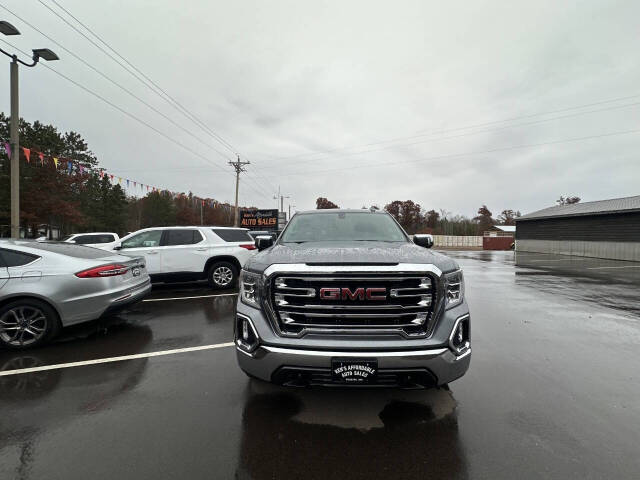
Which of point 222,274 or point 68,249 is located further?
point 222,274

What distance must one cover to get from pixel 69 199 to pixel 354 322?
46.5m

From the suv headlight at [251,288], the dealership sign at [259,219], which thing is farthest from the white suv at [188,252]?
the dealership sign at [259,219]

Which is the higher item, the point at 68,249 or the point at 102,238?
the point at 68,249

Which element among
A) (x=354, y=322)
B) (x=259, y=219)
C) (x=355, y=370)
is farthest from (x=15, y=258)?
(x=259, y=219)

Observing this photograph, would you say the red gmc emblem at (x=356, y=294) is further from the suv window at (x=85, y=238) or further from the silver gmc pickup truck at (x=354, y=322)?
the suv window at (x=85, y=238)

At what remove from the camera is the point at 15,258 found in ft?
14.6

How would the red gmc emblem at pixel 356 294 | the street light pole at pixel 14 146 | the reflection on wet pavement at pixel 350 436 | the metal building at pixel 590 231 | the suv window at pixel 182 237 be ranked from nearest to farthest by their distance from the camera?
the reflection on wet pavement at pixel 350 436, the red gmc emblem at pixel 356 294, the suv window at pixel 182 237, the street light pole at pixel 14 146, the metal building at pixel 590 231

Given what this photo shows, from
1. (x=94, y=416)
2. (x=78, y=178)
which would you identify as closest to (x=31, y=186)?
(x=78, y=178)

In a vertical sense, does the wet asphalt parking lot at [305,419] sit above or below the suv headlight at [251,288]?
below

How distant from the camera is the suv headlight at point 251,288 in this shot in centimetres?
271

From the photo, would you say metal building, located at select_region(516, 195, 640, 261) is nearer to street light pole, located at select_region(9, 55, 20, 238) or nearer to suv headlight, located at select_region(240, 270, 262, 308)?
suv headlight, located at select_region(240, 270, 262, 308)

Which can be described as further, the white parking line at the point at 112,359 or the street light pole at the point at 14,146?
the street light pole at the point at 14,146

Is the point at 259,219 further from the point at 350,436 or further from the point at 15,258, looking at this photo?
the point at 350,436

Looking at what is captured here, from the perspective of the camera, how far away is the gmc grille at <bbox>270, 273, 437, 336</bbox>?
2.57m
